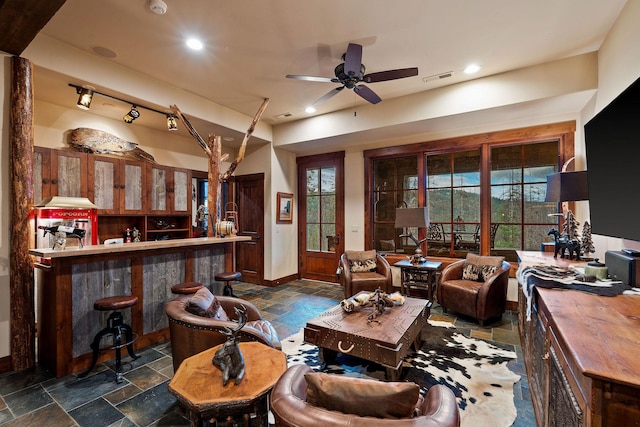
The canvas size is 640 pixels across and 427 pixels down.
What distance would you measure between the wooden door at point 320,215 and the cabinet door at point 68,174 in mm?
3775

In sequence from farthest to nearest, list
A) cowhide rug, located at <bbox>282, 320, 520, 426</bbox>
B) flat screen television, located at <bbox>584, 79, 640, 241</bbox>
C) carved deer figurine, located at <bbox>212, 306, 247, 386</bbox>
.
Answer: cowhide rug, located at <bbox>282, 320, 520, 426</bbox> → flat screen television, located at <bbox>584, 79, 640, 241</bbox> → carved deer figurine, located at <bbox>212, 306, 247, 386</bbox>

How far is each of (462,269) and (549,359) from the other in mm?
2867

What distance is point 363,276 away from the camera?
14.6 feet

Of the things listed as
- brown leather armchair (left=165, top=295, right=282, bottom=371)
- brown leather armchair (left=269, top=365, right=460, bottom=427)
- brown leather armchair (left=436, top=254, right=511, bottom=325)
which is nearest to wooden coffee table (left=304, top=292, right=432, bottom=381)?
brown leather armchair (left=165, top=295, right=282, bottom=371)

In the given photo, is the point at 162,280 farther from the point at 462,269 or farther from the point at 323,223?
the point at 462,269

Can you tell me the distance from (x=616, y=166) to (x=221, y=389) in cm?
259

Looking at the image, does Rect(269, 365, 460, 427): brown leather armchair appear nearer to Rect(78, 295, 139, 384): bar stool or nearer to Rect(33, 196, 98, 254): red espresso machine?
Rect(78, 295, 139, 384): bar stool

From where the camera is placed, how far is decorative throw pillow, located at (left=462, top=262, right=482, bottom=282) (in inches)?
158

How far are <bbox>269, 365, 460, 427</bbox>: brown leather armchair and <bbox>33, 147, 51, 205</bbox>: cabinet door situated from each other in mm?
4340

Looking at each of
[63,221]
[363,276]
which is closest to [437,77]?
[363,276]

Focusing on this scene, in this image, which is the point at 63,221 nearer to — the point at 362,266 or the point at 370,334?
the point at 370,334

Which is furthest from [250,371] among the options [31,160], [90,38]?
[90,38]

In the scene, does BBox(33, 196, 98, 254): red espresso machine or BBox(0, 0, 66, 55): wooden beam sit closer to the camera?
BBox(0, 0, 66, 55): wooden beam

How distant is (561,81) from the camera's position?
11.1ft
